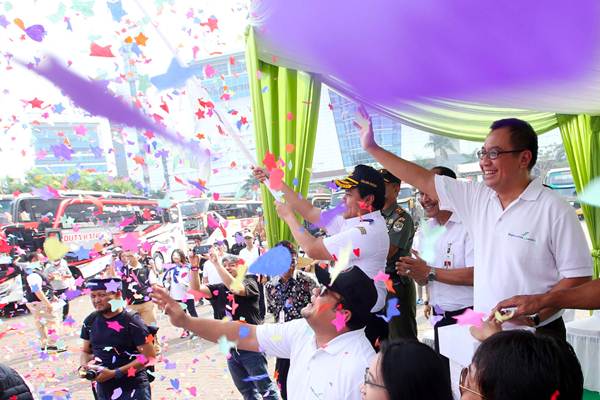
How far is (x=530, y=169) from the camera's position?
1911mm

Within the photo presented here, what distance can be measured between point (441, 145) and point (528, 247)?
4920mm

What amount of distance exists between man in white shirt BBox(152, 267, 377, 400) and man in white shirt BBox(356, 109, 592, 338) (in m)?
0.51

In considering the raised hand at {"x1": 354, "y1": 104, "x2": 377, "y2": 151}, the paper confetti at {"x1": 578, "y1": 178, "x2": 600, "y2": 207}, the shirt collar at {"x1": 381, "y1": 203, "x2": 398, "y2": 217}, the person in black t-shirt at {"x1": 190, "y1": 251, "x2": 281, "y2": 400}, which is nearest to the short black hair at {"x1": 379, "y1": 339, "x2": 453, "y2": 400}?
the raised hand at {"x1": 354, "y1": 104, "x2": 377, "y2": 151}

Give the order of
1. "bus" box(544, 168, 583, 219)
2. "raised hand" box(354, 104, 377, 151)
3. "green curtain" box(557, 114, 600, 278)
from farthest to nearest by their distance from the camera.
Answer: "bus" box(544, 168, 583, 219) → "green curtain" box(557, 114, 600, 278) → "raised hand" box(354, 104, 377, 151)

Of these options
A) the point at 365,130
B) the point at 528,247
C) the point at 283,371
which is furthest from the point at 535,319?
the point at 283,371

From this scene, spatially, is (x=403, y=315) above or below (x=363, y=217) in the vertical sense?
below

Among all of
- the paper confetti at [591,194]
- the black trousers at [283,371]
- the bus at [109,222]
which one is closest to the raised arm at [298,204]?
the black trousers at [283,371]

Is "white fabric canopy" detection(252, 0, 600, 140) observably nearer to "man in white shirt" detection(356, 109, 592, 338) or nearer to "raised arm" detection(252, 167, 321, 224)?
"man in white shirt" detection(356, 109, 592, 338)

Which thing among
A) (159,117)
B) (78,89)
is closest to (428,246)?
(159,117)

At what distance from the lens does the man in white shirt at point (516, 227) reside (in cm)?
173

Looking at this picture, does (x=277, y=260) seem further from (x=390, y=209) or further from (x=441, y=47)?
(x=441, y=47)

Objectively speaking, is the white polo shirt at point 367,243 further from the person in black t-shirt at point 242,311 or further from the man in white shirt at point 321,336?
the person in black t-shirt at point 242,311

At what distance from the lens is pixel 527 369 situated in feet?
3.29

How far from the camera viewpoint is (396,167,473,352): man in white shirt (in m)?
2.50
